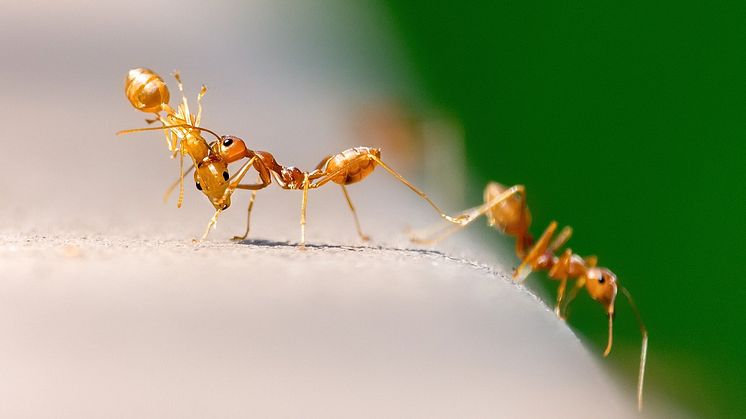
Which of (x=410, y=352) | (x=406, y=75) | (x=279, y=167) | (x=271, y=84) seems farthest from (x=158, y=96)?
(x=410, y=352)

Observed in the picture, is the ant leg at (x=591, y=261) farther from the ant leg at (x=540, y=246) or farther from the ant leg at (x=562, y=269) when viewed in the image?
the ant leg at (x=540, y=246)

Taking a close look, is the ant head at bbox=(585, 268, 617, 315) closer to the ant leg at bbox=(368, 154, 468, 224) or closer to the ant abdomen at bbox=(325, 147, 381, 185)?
the ant leg at bbox=(368, 154, 468, 224)

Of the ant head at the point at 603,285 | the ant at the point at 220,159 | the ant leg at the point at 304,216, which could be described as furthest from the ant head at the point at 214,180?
the ant head at the point at 603,285

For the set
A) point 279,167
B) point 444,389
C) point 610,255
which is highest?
point 444,389

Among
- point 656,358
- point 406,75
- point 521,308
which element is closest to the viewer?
point 521,308

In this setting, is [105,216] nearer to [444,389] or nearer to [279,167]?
[279,167]

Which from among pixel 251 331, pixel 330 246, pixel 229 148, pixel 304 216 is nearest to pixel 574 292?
pixel 304 216

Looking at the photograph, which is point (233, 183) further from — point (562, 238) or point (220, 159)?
point (562, 238)
